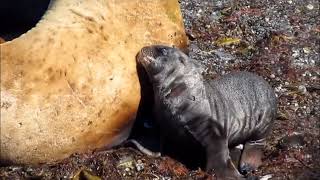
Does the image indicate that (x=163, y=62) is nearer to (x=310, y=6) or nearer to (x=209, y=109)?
(x=209, y=109)

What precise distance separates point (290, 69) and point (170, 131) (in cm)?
186

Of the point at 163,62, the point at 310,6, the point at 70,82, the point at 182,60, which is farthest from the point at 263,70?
the point at 70,82

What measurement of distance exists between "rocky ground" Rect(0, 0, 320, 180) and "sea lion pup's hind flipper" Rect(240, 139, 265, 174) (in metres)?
0.07

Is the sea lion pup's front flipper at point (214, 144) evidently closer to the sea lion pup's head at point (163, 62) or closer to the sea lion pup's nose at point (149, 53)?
the sea lion pup's head at point (163, 62)

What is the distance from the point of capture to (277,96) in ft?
21.3

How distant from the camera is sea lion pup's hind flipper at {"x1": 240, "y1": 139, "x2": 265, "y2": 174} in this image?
5660mm

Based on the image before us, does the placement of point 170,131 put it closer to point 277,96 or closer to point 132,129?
point 132,129

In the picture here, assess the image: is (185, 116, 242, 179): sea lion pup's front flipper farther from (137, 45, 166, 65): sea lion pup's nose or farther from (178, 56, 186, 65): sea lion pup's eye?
(137, 45, 166, 65): sea lion pup's nose

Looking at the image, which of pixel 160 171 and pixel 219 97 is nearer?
pixel 160 171

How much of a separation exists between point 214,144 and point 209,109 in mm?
343

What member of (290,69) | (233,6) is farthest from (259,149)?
(233,6)

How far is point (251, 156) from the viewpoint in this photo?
5758 millimetres

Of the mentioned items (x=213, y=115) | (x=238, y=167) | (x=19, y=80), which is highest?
(x=19, y=80)

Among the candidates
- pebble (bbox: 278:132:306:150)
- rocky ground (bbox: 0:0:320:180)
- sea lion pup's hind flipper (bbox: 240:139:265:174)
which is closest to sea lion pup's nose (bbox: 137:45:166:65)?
rocky ground (bbox: 0:0:320:180)
